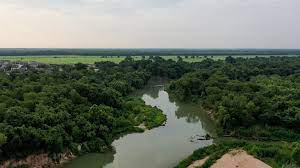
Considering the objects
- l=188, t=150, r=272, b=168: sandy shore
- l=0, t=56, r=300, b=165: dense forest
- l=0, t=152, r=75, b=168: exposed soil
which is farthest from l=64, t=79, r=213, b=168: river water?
l=188, t=150, r=272, b=168: sandy shore

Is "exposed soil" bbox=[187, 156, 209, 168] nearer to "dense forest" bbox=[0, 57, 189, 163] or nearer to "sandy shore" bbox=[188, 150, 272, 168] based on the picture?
"sandy shore" bbox=[188, 150, 272, 168]

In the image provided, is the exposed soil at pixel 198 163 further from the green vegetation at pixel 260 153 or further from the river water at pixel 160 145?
the river water at pixel 160 145

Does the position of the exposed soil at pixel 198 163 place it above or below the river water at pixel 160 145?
above

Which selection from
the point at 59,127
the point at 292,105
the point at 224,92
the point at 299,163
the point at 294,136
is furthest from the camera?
the point at 224,92

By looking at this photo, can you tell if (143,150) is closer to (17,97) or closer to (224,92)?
(17,97)

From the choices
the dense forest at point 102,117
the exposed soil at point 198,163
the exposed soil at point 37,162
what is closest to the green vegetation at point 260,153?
the dense forest at point 102,117

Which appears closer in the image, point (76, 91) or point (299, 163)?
point (299, 163)


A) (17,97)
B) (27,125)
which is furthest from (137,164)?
(17,97)

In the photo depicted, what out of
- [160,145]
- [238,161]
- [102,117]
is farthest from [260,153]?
[102,117]
